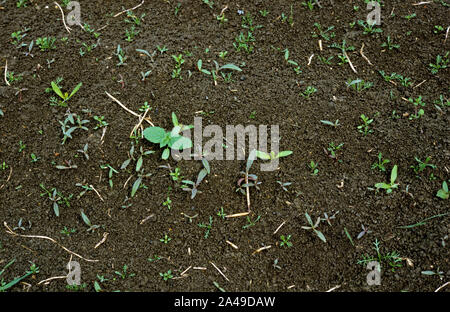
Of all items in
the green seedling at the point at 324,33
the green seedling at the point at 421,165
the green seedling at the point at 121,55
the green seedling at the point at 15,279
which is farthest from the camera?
the green seedling at the point at 324,33

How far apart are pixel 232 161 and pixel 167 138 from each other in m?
0.37

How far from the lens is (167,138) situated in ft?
6.40

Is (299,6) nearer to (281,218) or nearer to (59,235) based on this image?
(281,218)

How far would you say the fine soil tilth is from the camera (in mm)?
1731

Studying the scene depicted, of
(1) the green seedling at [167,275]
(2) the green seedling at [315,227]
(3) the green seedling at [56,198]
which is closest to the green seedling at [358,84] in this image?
(2) the green seedling at [315,227]

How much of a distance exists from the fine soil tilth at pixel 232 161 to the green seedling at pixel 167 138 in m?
0.07

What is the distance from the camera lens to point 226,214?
184cm

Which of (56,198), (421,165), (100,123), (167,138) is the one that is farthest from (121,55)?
(421,165)

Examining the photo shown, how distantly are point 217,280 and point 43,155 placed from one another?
115 centimetres

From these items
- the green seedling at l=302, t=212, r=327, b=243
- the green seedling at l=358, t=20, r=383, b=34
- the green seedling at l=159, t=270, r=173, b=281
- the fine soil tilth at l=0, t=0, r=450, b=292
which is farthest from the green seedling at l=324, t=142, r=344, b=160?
the green seedling at l=159, t=270, r=173, b=281

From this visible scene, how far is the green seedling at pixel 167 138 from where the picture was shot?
1942mm

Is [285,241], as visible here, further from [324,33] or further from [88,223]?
[324,33]

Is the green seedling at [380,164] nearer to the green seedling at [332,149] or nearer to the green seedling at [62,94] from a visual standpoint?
the green seedling at [332,149]
